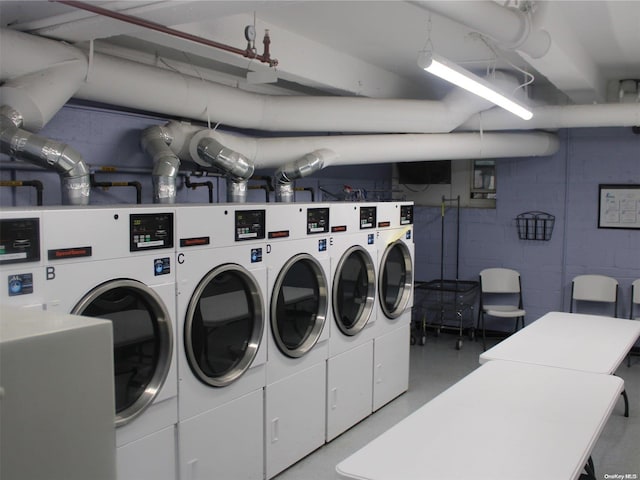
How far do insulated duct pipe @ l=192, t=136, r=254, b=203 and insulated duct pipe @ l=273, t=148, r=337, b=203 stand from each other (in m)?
0.51

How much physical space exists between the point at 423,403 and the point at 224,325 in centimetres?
249

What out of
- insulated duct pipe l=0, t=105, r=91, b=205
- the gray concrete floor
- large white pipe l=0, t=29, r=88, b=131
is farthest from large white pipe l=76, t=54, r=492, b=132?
the gray concrete floor

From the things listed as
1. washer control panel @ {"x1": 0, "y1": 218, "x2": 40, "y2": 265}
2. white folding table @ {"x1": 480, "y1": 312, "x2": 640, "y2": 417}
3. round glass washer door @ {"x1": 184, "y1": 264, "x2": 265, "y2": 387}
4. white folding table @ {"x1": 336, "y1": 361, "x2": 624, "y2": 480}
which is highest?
washer control panel @ {"x1": 0, "y1": 218, "x2": 40, "y2": 265}

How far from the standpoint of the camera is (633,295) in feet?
22.4

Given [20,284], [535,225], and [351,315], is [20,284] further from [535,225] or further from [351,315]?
[535,225]

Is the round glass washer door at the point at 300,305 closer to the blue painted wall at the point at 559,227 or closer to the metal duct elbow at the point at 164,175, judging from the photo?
the metal duct elbow at the point at 164,175

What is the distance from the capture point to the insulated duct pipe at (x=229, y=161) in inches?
160

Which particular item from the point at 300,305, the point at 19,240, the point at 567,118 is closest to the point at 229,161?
the point at 300,305

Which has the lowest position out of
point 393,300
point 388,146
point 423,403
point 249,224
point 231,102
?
point 423,403

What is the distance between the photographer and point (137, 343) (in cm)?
322

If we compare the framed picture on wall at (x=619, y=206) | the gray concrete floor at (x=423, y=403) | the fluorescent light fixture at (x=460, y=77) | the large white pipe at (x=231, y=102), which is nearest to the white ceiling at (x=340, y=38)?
the large white pipe at (x=231, y=102)

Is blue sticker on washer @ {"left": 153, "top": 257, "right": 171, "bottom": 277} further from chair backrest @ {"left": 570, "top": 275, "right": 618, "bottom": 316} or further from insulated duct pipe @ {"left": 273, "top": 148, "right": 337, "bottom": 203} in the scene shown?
chair backrest @ {"left": 570, "top": 275, "right": 618, "bottom": 316}

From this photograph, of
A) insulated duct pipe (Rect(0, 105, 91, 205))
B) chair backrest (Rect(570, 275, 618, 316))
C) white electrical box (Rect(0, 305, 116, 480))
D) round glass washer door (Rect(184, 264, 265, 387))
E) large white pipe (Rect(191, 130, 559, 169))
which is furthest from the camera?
chair backrest (Rect(570, 275, 618, 316))

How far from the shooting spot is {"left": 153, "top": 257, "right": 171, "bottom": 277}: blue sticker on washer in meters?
3.13
